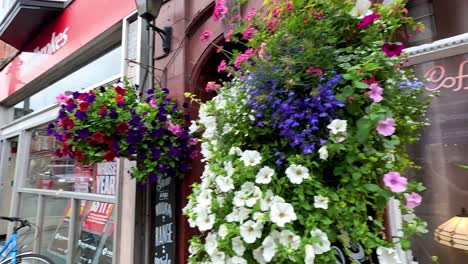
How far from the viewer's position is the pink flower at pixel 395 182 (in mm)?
1235

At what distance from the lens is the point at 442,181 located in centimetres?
218

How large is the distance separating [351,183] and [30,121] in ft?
21.6

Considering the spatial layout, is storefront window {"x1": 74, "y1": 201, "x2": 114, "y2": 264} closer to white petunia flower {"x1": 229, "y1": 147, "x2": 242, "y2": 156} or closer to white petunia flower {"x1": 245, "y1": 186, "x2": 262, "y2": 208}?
white petunia flower {"x1": 229, "y1": 147, "x2": 242, "y2": 156}

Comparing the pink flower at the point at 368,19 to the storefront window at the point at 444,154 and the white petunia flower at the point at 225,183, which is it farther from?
the storefront window at the point at 444,154

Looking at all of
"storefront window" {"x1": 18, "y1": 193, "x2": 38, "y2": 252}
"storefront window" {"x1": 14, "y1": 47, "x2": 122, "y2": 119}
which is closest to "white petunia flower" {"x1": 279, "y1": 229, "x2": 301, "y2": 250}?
"storefront window" {"x1": 14, "y1": 47, "x2": 122, "y2": 119}

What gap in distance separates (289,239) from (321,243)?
118mm

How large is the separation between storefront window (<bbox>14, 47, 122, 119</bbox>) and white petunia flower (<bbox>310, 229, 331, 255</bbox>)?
3475mm

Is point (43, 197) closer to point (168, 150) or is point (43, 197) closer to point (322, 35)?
point (168, 150)

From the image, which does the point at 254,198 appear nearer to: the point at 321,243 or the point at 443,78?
the point at 321,243

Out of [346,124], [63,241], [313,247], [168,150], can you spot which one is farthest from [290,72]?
[63,241]

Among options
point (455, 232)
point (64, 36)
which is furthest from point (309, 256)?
point (64, 36)

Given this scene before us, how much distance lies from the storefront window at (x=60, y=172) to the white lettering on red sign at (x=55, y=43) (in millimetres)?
1418

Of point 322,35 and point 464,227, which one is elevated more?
point 322,35

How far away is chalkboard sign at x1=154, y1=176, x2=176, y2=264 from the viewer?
2.86 meters
